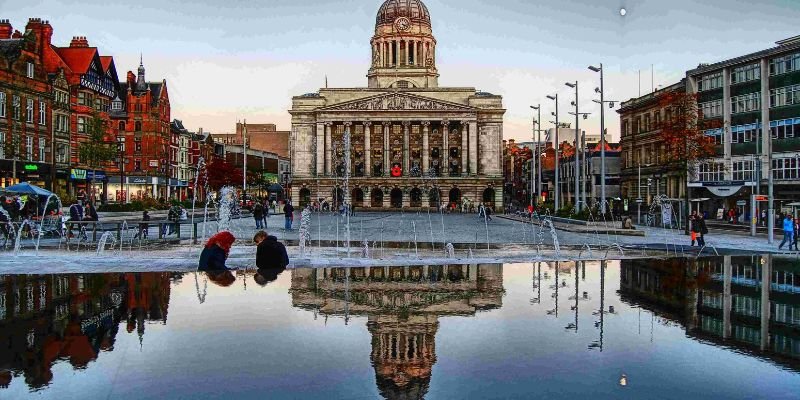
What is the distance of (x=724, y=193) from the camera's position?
63.9 metres

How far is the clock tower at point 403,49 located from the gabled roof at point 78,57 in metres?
69.5

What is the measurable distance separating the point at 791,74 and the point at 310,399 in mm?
58751

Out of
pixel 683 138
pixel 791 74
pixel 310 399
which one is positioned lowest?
pixel 310 399

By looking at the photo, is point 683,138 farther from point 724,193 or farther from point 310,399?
point 310,399

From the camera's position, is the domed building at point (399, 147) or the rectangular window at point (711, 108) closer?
the rectangular window at point (711, 108)

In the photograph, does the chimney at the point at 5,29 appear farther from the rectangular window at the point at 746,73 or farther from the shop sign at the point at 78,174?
the rectangular window at the point at 746,73

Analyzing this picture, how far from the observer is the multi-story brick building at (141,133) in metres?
92.8

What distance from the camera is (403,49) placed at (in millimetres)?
141625

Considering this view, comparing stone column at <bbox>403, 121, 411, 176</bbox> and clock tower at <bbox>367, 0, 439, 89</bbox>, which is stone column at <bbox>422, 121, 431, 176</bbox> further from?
clock tower at <bbox>367, 0, 439, 89</bbox>

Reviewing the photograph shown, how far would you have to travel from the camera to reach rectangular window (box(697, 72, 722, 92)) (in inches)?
2566

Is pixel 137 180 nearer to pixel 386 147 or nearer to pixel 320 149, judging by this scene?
pixel 320 149

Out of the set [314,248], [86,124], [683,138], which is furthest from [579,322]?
[86,124]

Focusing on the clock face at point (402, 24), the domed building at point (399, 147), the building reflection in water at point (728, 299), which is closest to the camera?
the building reflection in water at point (728, 299)

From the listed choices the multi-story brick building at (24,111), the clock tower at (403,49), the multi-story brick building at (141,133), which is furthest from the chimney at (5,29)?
the clock tower at (403,49)
